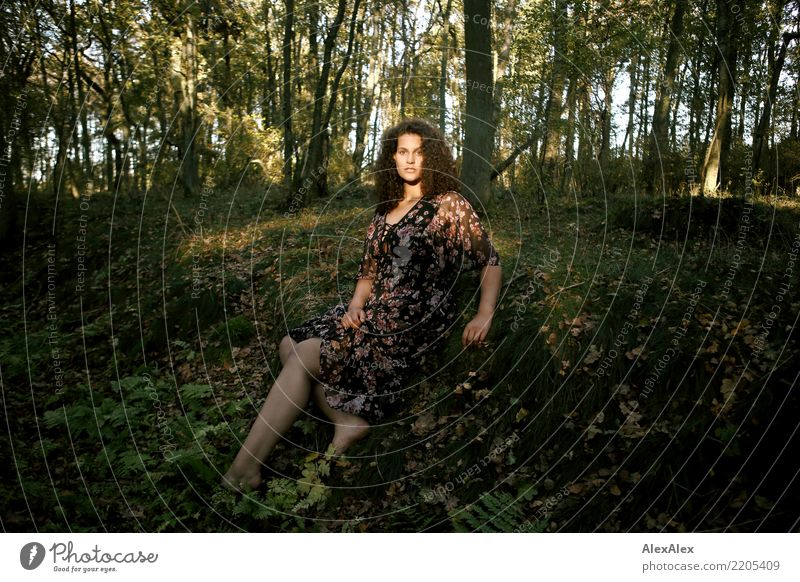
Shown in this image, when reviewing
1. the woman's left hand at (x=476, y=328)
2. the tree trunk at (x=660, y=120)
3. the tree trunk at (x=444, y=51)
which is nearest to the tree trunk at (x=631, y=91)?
the tree trunk at (x=660, y=120)

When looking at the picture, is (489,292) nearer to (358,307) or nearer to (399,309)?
(399,309)

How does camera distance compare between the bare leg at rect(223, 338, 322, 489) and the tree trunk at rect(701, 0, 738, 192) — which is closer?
the bare leg at rect(223, 338, 322, 489)

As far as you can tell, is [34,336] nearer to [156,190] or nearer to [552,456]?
[552,456]

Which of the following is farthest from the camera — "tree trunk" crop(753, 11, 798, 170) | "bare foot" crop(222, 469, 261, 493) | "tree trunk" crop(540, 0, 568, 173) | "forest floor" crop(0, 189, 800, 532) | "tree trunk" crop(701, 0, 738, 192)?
"tree trunk" crop(540, 0, 568, 173)

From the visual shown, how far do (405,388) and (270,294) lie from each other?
92.0 inches

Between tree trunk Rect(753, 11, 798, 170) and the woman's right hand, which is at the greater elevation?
tree trunk Rect(753, 11, 798, 170)

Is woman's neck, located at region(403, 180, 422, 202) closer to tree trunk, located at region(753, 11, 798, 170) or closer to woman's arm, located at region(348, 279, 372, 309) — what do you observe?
woman's arm, located at region(348, 279, 372, 309)

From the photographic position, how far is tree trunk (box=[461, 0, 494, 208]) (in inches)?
183

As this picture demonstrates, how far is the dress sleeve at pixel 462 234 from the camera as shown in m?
2.82

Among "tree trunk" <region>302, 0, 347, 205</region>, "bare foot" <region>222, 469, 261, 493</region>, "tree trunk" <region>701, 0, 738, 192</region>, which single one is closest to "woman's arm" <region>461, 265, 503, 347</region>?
"bare foot" <region>222, 469, 261, 493</region>

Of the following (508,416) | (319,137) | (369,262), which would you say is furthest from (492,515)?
(319,137)

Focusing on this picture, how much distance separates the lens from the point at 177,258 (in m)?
6.28

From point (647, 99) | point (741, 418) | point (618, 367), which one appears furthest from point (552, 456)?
point (647, 99)
